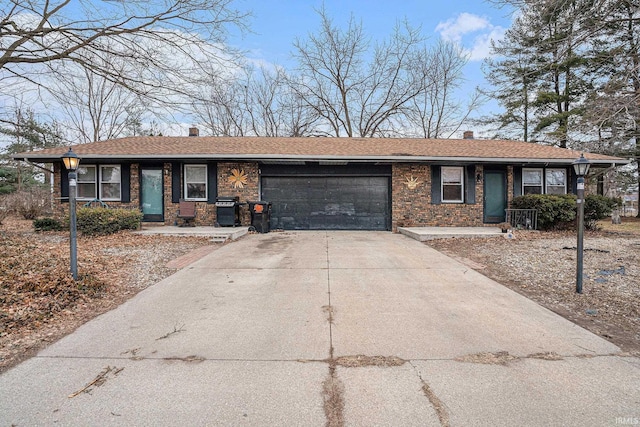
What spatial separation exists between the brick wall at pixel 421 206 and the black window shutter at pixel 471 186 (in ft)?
0.39

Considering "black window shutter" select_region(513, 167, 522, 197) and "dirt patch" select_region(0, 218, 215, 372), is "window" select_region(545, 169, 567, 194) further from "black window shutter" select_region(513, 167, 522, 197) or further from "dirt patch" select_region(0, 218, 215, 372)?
"dirt patch" select_region(0, 218, 215, 372)

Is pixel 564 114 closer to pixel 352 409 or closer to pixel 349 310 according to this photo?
pixel 349 310

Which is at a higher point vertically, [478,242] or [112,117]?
[112,117]

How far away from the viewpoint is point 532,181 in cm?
1187

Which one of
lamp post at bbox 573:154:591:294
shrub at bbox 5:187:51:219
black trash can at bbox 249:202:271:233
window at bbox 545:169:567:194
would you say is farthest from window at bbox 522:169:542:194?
shrub at bbox 5:187:51:219

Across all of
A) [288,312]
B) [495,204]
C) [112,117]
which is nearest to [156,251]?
[288,312]

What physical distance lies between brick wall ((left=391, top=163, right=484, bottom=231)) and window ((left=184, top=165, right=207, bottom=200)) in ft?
21.5

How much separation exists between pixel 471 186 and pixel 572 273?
6.46 metres

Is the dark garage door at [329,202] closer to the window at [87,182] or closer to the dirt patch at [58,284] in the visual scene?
the dirt patch at [58,284]

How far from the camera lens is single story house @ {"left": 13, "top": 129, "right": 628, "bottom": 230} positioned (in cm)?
1116

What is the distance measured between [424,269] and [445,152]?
6.93m

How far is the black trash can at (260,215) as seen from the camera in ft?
34.8

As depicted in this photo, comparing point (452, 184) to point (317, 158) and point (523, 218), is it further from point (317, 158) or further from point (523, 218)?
point (317, 158)

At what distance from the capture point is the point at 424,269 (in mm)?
5965
